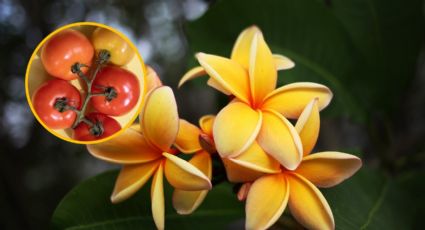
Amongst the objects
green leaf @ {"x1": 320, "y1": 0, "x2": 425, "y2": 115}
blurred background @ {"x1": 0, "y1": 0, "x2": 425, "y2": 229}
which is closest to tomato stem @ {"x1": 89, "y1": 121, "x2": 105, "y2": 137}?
blurred background @ {"x1": 0, "y1": 0, "x2": 425, "y2": 229}

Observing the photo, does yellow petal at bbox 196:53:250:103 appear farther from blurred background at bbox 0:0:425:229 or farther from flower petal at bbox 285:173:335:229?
blurred background at bbox 0:0:425:229

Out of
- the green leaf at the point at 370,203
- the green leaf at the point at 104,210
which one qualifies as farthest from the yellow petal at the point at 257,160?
the green leaf at the point at 104,210

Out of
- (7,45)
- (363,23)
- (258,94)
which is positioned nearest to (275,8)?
(363,23)

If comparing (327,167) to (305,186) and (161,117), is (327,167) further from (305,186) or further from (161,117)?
(161,117)

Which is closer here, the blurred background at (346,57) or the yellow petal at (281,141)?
the yellow petal at (281,141)

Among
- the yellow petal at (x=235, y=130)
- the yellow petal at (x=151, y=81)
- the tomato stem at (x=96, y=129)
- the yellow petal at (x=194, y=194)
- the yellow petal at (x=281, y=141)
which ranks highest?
the yellow petal at (x=151, y=81)

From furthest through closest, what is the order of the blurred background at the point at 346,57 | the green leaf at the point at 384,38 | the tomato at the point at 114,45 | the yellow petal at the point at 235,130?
the green leaf at the point at 384,38 < the blurred background at the point at 346,57 < the tomato at the point at 114,45 < the yellow petal at the point at 235,130

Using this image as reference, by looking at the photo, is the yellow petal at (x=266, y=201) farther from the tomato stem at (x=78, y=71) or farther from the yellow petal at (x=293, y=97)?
the tomato stem at (x=78, y=71)
